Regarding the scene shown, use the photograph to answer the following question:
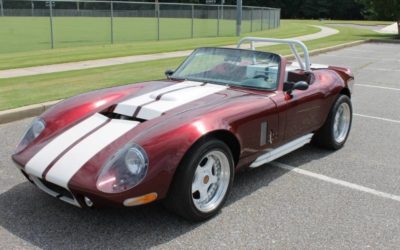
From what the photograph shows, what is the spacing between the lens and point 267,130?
433cm

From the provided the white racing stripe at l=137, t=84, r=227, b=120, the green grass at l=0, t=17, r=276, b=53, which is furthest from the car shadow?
the green grass at l=0, t=17, r=276, b=53

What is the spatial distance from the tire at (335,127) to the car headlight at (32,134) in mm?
3112

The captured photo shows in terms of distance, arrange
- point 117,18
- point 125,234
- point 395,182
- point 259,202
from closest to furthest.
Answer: point 125,234 → point 259,202 → point 395,182 → point 117,18

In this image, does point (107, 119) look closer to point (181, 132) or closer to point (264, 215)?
point (181, 132)

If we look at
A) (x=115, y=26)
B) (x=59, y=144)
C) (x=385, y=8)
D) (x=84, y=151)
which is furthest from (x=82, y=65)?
(x=385, y=8)

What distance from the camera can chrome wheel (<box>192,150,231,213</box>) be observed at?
3701 millimetres

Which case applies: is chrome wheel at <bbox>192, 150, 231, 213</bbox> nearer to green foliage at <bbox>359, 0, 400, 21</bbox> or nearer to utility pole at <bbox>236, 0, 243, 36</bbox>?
utility pole at <bbox>236, 0, 243, 36</bbox>

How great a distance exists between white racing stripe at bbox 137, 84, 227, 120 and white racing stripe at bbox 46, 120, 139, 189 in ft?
0.57

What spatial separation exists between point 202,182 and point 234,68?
160 cm

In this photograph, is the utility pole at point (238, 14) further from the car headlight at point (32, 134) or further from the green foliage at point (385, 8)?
the car headlight at point (32, 134)

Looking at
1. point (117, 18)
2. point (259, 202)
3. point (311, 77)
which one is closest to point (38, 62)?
point (311, 77)

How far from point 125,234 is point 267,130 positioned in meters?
1.63

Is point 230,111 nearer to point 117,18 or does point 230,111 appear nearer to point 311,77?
point 311,77

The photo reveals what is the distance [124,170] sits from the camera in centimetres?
328
